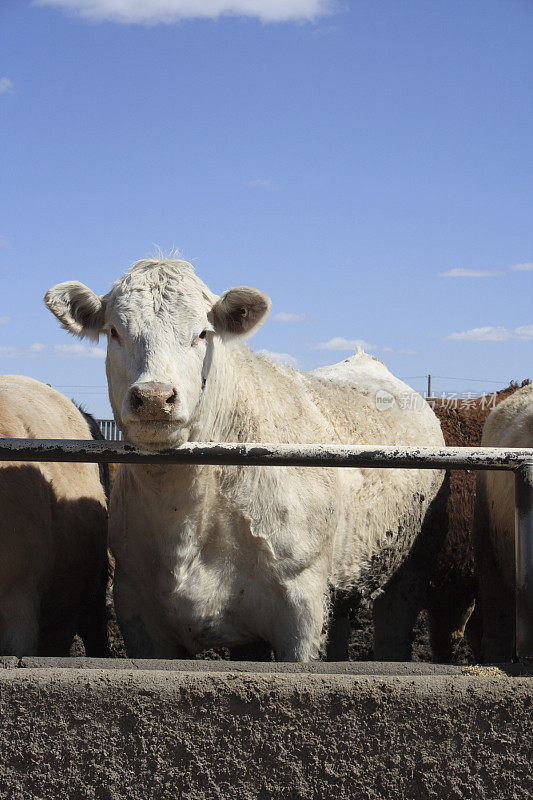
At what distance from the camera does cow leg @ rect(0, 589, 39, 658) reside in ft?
11.3

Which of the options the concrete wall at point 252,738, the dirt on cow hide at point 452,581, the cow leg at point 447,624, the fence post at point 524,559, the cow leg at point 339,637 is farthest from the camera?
the cow leg at point 447,624

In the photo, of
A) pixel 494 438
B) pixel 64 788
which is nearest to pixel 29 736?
pixel 64 788

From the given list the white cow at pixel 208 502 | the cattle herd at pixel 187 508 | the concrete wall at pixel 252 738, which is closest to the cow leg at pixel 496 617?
the cattle herd at pixel 187 508

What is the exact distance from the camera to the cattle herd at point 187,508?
3.39m

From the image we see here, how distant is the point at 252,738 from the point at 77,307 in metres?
2.32

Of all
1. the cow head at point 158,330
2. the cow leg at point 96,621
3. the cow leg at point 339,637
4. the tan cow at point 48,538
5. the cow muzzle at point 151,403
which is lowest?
the cow leg at point 339,637

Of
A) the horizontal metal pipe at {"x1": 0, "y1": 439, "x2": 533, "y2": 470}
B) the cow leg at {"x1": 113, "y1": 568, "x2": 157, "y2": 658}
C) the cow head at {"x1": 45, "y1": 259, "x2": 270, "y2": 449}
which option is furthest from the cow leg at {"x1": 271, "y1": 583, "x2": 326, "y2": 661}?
the horizontal metal pipe at {"x1": 0, "y1": 439, "x2": 533, "y2": 470}

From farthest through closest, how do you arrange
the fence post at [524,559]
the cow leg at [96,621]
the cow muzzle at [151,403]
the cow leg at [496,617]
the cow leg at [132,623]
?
the cow leg at [496,617], the cow leg at [96,621], the cow leg at [132,623], the cow muzzle at [151,403], the fence post at [524,559]

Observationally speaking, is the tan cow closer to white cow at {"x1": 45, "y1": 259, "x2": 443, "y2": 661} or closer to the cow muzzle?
white cow at {"x1": 45, "y1": 259, "x2": 443, "y2": 661}

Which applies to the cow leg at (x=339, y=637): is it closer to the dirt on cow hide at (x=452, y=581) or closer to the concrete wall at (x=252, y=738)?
the dirt on cow hide at (x=452, y=581)

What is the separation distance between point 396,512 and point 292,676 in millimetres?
3031

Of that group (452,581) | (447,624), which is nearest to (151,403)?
(452,581)

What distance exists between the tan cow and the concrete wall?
168cm

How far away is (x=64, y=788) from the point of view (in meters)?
1.80
